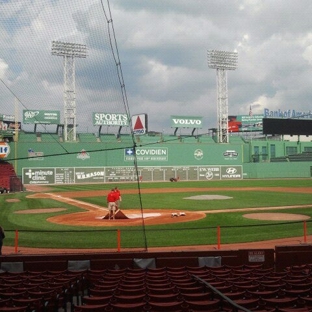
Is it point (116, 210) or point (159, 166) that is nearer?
point (116, 210)

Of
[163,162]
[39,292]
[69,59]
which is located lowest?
[39,292]

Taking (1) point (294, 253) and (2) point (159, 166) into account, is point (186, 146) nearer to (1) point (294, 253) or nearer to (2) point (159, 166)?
(2) point (159, 166)

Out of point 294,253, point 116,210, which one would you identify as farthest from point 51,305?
point 116,210

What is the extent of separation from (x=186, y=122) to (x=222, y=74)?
445 inches

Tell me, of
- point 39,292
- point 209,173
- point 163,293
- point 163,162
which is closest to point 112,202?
point 39,292

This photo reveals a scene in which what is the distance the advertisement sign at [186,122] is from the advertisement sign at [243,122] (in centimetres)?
1196

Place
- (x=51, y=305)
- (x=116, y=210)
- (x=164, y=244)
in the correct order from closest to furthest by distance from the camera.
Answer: (x=51, y=305), (x=164, y=244), (x=116, y=210)

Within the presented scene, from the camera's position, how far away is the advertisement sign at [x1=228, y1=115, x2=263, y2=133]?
87562 millimetres

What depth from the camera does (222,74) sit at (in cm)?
6969

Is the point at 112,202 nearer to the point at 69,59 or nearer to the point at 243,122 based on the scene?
the point at 69,59

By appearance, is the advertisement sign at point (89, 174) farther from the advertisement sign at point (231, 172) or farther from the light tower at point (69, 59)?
the light tower at point (69, 59)

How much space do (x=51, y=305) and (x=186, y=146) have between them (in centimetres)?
5678

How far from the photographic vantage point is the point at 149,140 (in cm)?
6450

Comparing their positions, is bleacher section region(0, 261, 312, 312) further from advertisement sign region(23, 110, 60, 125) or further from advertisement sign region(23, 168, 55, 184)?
advertisement sign region(23, 168, 55, 184)
